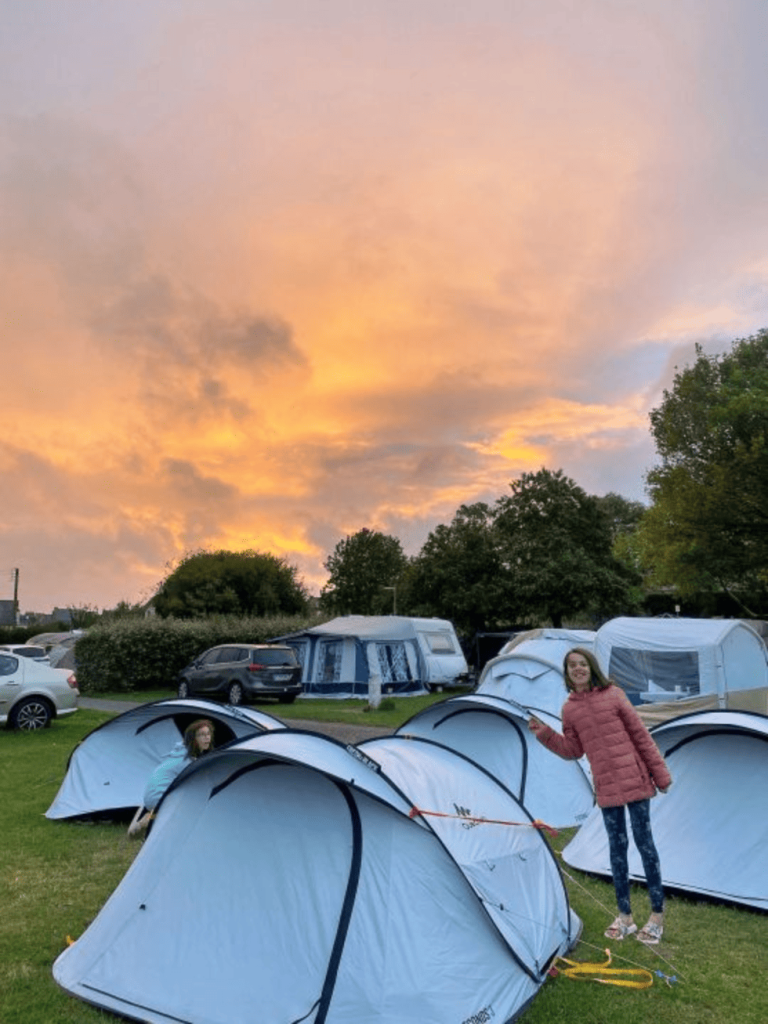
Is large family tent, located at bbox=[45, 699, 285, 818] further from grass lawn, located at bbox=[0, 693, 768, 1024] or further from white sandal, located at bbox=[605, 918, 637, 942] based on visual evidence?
white sandal, located at bbox=[605, 918, 637, 942]

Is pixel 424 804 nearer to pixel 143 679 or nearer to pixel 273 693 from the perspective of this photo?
pixel 273 693

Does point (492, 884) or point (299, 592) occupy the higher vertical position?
point (299, 592)

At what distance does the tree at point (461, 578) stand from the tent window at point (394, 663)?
12831 millimetres

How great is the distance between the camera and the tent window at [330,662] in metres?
26.5

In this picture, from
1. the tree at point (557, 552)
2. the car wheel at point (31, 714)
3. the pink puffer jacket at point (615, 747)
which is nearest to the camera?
the pink puffer jacket at point (615, 747)

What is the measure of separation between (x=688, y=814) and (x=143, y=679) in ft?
78.4

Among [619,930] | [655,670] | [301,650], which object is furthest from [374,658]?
[619,930]

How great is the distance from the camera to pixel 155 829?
511 cm

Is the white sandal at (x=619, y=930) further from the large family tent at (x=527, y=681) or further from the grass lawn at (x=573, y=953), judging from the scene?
the large family tent at (x=527, y=681)

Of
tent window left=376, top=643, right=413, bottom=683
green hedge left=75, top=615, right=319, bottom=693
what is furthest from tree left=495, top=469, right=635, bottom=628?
green hedge left=75, top=615, right=319, bottom=693

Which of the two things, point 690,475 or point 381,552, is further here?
point 381,552

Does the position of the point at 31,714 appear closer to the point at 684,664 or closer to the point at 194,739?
the point at 194,739

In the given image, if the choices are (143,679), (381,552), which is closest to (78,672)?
(143,679)

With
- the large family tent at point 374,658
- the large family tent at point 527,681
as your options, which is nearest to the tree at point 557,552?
the large family tent at point 374,658
